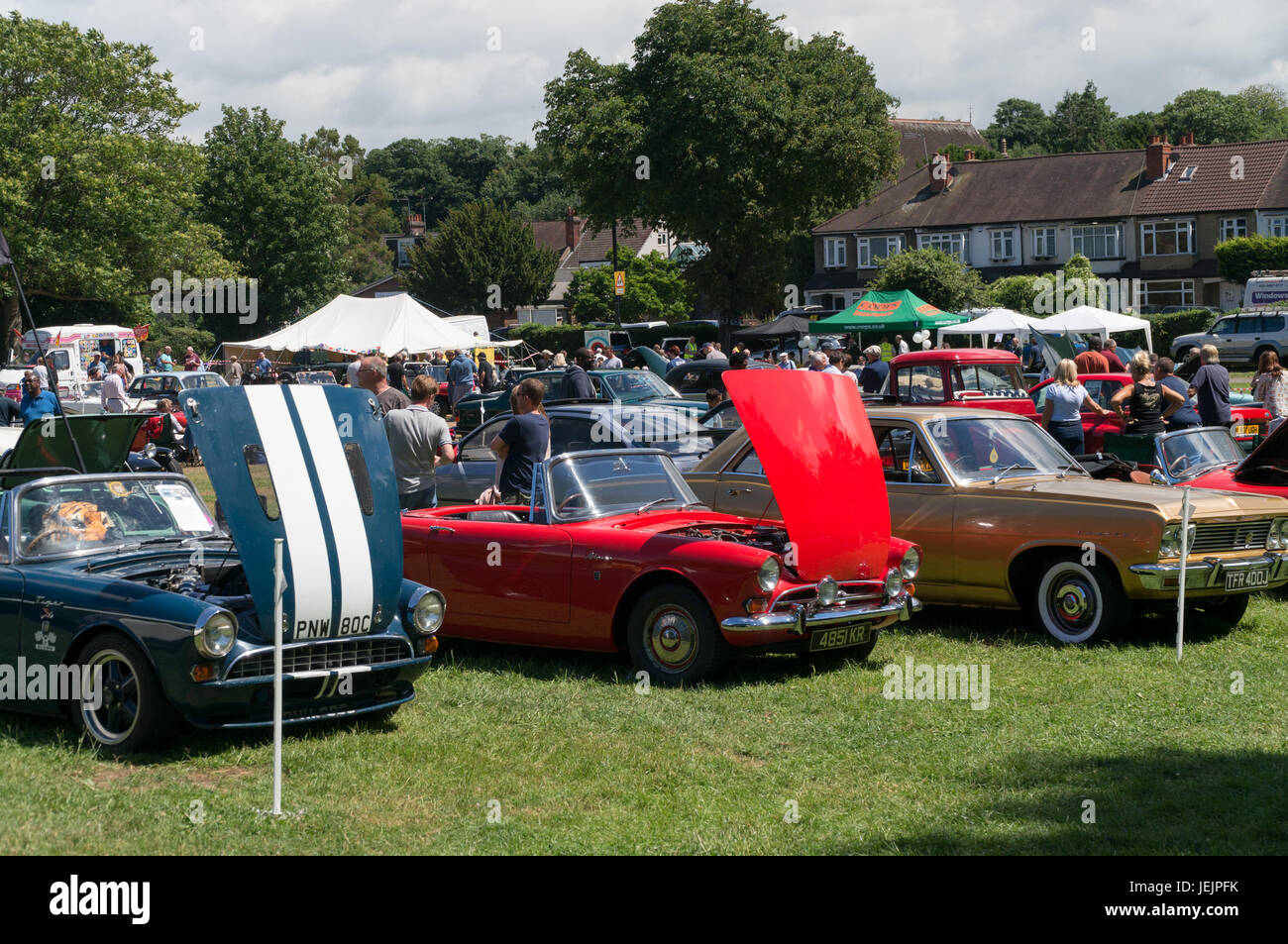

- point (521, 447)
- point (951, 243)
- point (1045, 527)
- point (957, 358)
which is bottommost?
point (1045, 527)

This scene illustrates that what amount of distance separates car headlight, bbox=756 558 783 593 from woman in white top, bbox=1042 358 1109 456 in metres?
6.79

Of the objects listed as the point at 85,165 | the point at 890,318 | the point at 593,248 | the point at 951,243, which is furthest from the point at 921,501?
the point at 593,248

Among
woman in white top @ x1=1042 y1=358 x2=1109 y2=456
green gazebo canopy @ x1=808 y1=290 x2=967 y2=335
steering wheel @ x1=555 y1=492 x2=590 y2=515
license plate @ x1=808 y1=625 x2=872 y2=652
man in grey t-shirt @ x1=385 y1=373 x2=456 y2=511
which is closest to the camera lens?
license plate @ x1=808 y1=625 x2=872 y2=652

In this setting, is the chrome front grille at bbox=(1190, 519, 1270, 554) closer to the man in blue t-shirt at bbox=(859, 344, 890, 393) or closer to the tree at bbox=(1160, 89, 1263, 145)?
the man in blue t-shirt at bbox=(859, 344, 890, 393)

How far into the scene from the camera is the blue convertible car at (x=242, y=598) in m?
6.77

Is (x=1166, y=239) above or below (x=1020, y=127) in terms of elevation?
below

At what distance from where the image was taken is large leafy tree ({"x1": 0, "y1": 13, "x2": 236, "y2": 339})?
163 ft

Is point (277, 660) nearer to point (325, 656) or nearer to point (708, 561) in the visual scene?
point (325, 656)

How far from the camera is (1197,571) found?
30.4 ft

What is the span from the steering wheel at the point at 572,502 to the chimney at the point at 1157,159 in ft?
206

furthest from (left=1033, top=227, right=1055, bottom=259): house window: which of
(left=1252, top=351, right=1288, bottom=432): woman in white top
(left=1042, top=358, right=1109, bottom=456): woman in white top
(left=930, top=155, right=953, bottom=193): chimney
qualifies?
(left=1042, top=358, right=1109, bottom=456): woman in white top

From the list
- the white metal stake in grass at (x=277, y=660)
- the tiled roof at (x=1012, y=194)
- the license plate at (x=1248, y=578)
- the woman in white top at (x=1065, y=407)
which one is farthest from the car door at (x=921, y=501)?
the tiled roof at (x=1012, y=194)

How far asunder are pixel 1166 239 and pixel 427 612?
6262 cm
